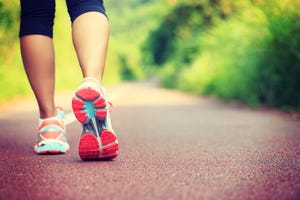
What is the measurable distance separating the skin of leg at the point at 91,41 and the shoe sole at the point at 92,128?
0.17m

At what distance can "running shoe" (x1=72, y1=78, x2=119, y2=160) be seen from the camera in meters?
1.92

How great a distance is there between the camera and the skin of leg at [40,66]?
240 cm

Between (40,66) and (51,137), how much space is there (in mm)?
405

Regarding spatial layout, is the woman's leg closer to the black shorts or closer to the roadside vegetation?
the black shorts

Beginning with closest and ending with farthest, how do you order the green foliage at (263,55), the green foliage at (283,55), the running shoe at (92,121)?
1. the running shoe at (92,121)
2. the green foliage at (283,55)
3. the green foliage at (263,55)

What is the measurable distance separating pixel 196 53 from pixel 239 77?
763 cm

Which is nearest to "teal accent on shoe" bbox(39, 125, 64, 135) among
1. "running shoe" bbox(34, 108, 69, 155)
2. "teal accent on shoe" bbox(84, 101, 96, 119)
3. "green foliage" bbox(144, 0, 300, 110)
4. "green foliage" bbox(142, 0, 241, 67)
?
"running shoe" bbox(34, 108, 69, 155)

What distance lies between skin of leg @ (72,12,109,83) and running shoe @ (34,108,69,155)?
0.44 meters

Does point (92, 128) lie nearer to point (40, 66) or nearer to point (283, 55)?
point (40, 66)

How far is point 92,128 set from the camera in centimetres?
202

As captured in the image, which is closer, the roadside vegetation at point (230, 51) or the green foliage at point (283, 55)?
the green foliage at point (283, 55)

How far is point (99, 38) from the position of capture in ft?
7.09

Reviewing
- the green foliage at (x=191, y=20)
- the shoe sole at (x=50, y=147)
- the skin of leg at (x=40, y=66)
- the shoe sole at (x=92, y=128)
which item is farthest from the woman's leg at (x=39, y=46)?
the green foliage at (x=191, y=20)

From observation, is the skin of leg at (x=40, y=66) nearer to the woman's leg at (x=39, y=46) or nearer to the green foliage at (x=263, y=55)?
the woman's leg at (x=39, y=46)
